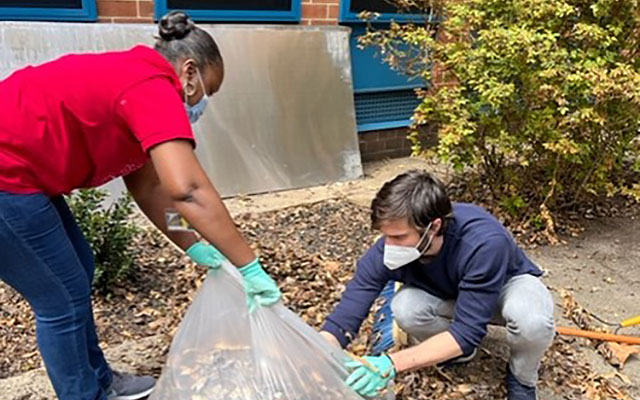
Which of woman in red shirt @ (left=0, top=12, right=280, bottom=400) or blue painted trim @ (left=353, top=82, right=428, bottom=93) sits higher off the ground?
woman in red shirt @ (left=0, top=12, right=280, bottom=400)

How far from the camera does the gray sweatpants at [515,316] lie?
78.4 inches

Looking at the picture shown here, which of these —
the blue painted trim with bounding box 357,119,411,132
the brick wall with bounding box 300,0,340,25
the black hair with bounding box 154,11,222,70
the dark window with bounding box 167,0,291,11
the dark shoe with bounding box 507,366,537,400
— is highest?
the black hair with bounding box 154,11,222,70

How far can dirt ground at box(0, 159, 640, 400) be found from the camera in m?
2.37

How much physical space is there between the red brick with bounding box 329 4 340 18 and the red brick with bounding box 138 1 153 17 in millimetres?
1434

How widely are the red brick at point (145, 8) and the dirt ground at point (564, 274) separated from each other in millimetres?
1382

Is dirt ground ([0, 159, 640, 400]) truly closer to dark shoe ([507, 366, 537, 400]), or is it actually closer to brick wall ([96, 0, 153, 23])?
dark shoe ([507, 366, 537, 400])

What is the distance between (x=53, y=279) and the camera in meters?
1.72

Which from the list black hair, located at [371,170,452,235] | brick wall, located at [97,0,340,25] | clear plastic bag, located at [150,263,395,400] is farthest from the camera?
brick wall, located at [97,0,340,25]

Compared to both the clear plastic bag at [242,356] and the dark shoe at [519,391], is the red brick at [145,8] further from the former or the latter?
the dark shoe at [519,391]

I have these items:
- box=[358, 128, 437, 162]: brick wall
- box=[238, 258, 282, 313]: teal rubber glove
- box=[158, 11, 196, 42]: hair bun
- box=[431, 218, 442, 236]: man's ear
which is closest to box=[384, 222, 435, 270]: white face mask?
box=[431, 218, 442, 236]: man's ear

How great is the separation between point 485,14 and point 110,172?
2.83 m

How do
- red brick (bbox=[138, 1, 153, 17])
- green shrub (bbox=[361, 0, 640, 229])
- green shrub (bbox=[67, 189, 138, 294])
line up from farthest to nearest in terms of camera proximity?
red brick (bbox=[138, 1, 153, 17]), green shrub (bbox=[361, 0, 640, 229]), green shrub (bbox=[67, 189, 138, 294])

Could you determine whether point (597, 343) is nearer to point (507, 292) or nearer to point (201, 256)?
point (507, 292)

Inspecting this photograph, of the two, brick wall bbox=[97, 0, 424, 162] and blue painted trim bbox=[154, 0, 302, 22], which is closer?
brick wall bbox=[97, 0, 424, 162]
